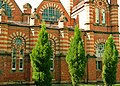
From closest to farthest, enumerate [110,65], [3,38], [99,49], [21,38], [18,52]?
1. [3,38]
2. [18,52]
3. [110,65]
4. [21,38]
5. [99,49]

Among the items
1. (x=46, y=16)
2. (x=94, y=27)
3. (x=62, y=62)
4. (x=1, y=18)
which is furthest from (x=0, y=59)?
(x=94, y=27)

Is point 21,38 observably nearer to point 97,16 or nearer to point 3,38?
point 3,38

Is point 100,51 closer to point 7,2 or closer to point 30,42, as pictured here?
point 30,42

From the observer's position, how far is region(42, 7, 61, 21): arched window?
1662 inches

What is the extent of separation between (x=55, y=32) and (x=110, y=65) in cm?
873

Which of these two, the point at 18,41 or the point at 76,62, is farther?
the point at 18,41

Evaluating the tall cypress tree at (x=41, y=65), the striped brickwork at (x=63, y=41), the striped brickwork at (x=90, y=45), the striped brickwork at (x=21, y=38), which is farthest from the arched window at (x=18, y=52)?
the striped brickwork at (x=90, y=45)

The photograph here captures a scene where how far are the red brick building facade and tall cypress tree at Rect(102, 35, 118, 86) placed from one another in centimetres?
426

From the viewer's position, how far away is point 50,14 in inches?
1677

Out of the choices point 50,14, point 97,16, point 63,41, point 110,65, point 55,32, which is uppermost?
point 50,14

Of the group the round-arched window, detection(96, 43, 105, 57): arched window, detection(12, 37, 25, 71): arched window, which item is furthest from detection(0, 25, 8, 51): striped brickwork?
detection(96, 43, 105, 57): arched window

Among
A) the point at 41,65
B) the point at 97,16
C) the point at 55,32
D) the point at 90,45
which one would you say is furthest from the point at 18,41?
the point at 97,16

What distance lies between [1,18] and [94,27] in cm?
1469

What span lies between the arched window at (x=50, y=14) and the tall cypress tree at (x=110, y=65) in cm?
1046
